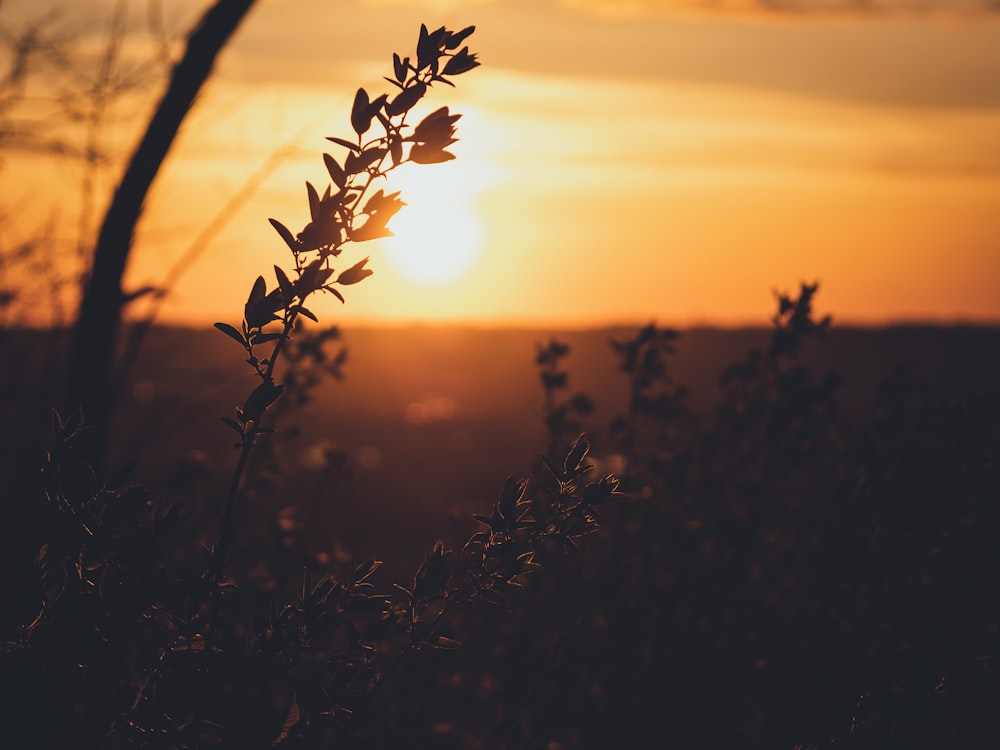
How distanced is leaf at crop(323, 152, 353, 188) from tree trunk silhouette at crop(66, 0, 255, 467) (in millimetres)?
2223

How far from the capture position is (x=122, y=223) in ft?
14.5

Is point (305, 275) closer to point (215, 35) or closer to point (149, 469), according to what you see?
point (215, 35)

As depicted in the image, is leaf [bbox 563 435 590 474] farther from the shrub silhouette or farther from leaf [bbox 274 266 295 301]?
leaf [bbox 274 266 295 301]

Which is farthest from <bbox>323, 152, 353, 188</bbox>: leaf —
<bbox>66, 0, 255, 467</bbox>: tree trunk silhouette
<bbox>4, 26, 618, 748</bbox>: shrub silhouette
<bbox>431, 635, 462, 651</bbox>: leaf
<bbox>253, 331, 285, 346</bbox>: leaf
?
<bbox>66, 0, 255, 467</bbox>: tree trunk silhouette

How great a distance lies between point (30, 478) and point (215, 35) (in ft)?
8.50

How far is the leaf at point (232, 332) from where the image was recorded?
8.05ft

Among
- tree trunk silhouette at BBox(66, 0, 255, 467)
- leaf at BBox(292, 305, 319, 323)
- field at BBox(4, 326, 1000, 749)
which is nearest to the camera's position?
leaf at BBox(292, 305, 319, 323)

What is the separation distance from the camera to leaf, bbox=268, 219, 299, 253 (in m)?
2.42

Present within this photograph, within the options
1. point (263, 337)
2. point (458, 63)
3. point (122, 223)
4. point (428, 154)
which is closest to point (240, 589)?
point (263, 337)

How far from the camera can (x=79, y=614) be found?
2.53 m

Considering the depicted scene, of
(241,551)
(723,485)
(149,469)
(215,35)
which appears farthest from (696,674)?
(149,469)

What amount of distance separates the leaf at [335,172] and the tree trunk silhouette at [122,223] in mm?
2223

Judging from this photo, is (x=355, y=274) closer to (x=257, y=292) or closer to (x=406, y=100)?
(x=257, y=292)

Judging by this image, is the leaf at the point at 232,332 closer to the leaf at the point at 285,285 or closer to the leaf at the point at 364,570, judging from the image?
the leaf at the point at 285,285
